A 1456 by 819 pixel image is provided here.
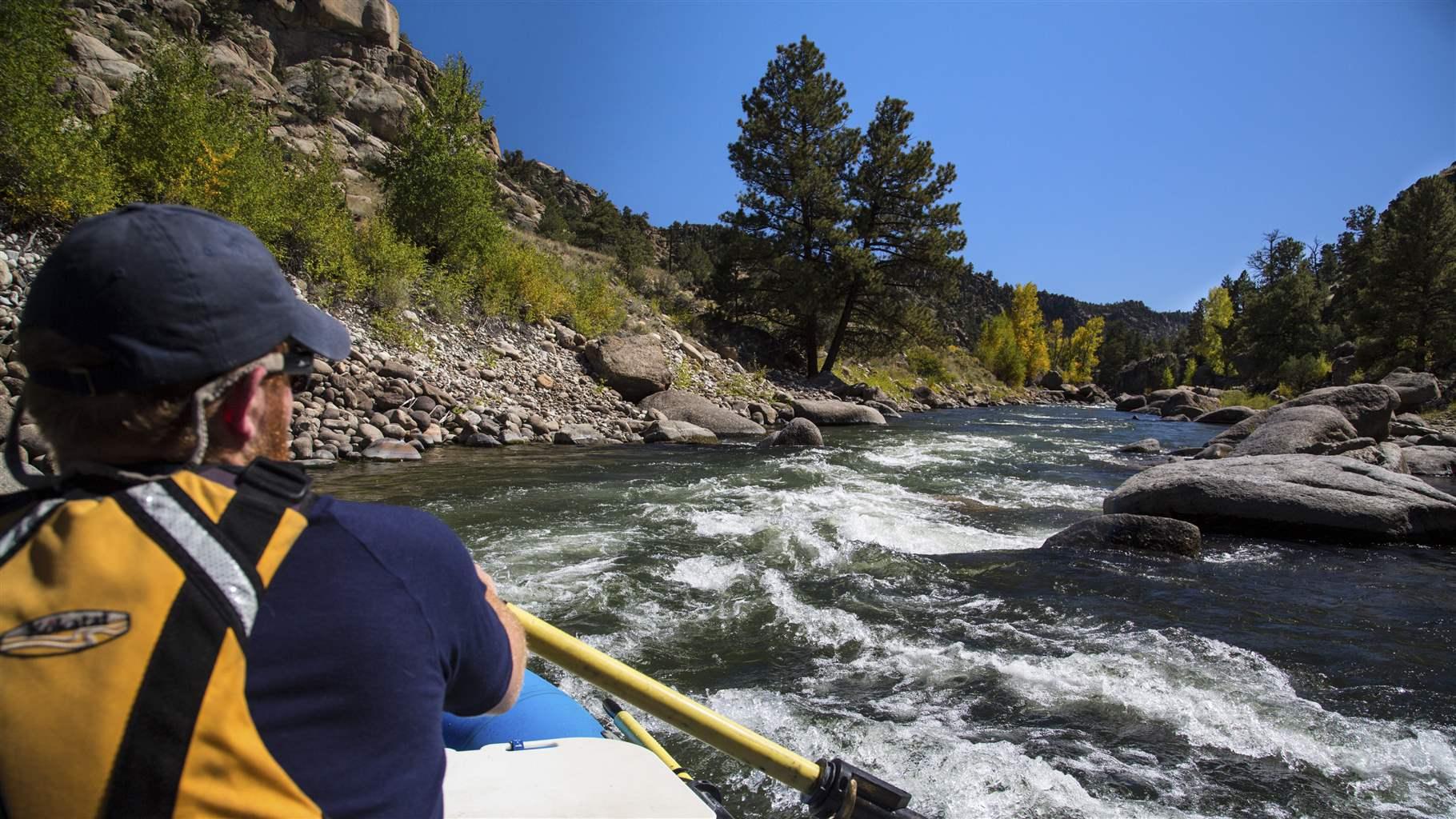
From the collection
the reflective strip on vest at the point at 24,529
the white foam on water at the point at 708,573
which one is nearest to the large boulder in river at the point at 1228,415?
the white foam on water at the point at 708,573

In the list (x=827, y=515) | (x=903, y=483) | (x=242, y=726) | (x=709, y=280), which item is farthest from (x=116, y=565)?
(x=709, y=280)

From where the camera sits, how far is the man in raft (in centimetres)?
74

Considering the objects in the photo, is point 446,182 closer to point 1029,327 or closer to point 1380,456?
point 1380,456

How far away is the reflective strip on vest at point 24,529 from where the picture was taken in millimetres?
780

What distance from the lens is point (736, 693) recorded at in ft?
11.5

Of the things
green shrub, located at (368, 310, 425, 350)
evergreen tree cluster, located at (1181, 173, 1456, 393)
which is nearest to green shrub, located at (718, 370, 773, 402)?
green shrub, located at (368, 310, 425, 350)

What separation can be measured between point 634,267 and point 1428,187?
30.8m

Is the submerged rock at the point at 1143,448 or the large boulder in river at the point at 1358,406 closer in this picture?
the large boulder in river at the point at 1358,406

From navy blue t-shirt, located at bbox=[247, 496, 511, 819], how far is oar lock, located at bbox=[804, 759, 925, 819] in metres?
1.29

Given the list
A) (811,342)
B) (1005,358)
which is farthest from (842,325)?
(1005,358)

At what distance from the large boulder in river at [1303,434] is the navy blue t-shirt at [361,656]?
12637 mm

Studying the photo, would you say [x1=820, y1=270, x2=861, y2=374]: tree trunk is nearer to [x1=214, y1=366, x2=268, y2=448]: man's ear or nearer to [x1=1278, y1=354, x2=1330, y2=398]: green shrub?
[x1=1278, y1=354, x2=1330, y2=398]: green shrub

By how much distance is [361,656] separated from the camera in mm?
901

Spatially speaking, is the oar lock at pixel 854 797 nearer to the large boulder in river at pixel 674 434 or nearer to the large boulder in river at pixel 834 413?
the large boulder in river at pixel 674 434
